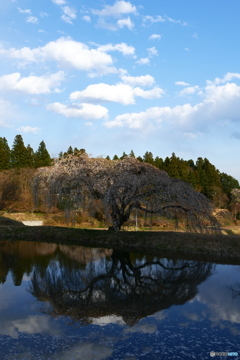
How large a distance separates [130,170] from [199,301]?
1481cm

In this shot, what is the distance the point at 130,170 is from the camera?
25.7 meters

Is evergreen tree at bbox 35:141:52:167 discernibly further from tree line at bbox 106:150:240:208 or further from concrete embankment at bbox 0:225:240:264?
concrete embankment at bbox 0:225:240:264

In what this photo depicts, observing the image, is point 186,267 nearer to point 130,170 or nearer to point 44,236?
point 130,170

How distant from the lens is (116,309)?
1082cm

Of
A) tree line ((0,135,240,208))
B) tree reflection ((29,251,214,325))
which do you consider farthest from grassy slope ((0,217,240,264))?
tree line ((0,135,240,208))

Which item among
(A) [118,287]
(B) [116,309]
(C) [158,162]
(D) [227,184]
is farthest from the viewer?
(C) [158,162]

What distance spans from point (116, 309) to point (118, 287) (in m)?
2.85

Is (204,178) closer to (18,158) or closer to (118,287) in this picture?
(18,158)

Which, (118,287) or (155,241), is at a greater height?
(155,241)

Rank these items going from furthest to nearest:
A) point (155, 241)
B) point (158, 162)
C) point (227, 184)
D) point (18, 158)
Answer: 1. point (158, 162)
2. point (227, 184)
3. point (18, 158)
4. point (155, 241)

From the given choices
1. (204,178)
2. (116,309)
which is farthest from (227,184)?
(116,309)

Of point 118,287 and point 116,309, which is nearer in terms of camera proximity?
point 116,309

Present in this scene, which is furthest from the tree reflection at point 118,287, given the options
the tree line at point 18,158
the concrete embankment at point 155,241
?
the tree line at point 18,158

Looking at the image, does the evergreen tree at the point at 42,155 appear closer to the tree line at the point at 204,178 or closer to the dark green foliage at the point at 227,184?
the tree line at the point at 204,178
